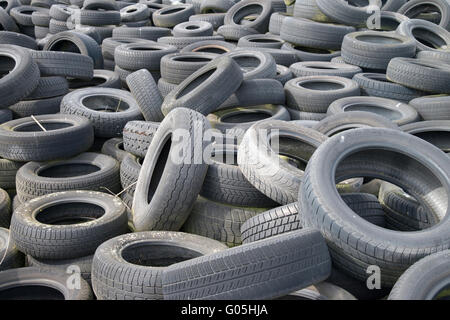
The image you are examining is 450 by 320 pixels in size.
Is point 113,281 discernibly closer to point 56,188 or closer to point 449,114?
point 56,188

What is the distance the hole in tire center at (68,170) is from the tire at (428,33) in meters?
6.75

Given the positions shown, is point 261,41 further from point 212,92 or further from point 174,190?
point 174,190

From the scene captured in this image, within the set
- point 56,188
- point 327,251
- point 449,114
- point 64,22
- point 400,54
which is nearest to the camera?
point 327,251

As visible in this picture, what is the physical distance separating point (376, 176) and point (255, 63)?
4.19 meters

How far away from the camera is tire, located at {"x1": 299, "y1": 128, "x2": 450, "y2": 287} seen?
3320mm

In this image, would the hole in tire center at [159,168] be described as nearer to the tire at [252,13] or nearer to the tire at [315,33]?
the tire at [315,33]

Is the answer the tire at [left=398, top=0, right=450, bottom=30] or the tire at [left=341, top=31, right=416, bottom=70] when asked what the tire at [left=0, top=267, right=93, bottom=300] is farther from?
the tire at [left=398, top=0, right=450, bottom=30]

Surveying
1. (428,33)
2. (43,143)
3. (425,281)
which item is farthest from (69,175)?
(428,33)

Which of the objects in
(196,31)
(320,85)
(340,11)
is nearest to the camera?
(320,85)

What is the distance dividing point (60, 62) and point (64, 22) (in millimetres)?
4984

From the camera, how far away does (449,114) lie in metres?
6.41

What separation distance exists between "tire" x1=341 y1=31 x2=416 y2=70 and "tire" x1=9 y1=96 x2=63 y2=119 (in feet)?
16.5

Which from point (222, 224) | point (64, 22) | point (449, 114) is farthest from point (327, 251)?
point (64, 22)

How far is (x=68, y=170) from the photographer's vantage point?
6.12 metres
